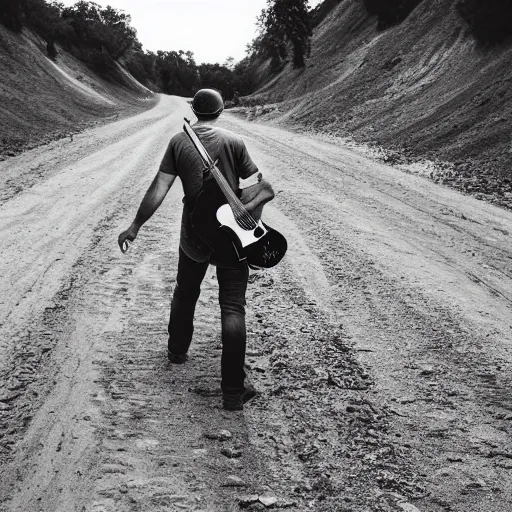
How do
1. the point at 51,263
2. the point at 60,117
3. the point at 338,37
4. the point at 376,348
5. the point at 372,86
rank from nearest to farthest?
the point at 376,348, the point at 51,263, the point at 60,117, the point at 372,86, the point at 338,37

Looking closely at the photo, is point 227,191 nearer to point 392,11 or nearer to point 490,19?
point 490,19

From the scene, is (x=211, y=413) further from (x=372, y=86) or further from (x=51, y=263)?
(x=372, y=86)

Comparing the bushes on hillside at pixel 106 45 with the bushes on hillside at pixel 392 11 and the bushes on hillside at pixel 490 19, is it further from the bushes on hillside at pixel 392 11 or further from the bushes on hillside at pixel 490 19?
the bushes on hillside at pixel 490 19

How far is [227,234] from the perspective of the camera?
3.59 metres

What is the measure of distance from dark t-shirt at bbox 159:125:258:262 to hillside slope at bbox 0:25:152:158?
39.5ft

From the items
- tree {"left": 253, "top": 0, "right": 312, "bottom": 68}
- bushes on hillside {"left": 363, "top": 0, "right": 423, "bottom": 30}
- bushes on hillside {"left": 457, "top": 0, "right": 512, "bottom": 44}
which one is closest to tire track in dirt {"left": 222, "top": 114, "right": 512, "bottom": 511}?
bushes on hillside {"left": 457, "top": 0, "right": 512, "bottom": 44}

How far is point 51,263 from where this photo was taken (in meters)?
6.42

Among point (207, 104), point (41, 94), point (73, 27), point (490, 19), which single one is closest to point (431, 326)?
point (207, 104)

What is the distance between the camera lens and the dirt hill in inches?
548

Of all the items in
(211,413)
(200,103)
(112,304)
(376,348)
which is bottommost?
(376,348)

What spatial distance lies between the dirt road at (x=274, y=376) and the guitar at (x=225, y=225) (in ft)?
3.29

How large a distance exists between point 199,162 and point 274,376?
64.0 inches

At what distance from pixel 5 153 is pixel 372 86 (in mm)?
17927

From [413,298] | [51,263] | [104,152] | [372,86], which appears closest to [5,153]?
[104,152]
